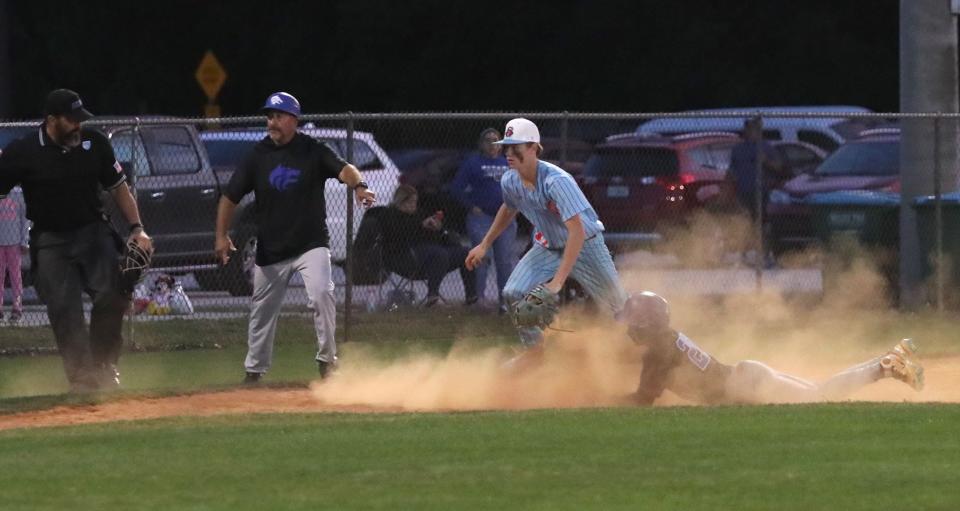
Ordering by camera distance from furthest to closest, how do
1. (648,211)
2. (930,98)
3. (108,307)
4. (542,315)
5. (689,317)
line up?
(648,211) → (930,98) → (689,317) → (108,307) → (542,315)

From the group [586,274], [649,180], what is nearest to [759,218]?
[649,180]

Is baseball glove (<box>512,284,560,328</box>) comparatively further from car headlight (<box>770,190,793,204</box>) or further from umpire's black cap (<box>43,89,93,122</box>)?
car headlight (<box>770,190,793,204</box>)

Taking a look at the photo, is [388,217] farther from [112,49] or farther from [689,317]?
[112,49]

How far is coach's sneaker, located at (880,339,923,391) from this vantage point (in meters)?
12.0

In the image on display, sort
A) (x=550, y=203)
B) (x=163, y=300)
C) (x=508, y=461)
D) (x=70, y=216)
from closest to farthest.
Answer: (x=508, y=461) → (x=550, y=203) → (x=70, y=216) → (x=163, y=300)

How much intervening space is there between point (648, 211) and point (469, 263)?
10.1m

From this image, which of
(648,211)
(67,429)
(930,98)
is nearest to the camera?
(67,429)

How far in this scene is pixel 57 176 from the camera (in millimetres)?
12750

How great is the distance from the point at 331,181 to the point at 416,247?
1.97 metres

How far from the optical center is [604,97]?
40062 millimetres

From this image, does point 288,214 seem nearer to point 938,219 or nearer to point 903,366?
point 903,366

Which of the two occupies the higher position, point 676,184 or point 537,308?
point 537,308

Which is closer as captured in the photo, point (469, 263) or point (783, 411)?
point (783, 411)

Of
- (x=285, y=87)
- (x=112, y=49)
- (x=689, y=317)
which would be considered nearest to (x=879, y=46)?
(x=285, y=87)
